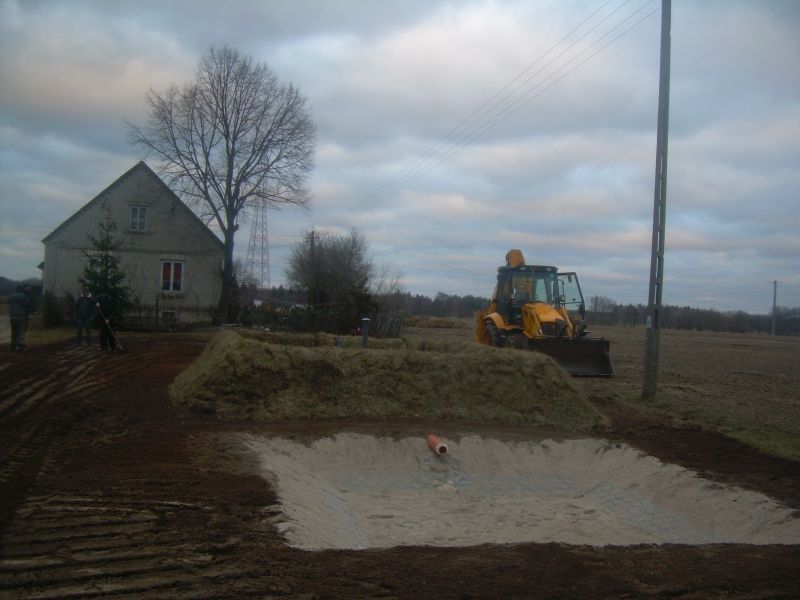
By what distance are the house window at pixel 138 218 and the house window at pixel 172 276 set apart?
2.19m

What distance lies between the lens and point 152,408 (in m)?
11.7

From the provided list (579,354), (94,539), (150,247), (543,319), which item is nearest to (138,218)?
(150,247)

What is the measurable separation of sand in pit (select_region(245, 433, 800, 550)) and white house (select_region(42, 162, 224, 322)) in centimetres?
2722

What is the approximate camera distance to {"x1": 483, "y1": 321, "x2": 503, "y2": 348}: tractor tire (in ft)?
66.3

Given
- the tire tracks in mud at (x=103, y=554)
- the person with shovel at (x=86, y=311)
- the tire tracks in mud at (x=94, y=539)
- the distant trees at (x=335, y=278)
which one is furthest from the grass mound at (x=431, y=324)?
the tire tracks in mud at (x=103, y=554)

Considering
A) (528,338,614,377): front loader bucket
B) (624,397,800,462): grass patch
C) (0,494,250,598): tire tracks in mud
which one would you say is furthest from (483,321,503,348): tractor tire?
(0,494,250,598): tire tracks in mud

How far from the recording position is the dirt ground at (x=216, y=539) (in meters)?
5.06

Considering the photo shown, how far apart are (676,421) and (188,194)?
3013cm

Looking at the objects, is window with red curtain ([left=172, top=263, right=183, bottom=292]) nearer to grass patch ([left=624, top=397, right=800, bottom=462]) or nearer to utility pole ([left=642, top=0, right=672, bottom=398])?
grass patch ([left=624, top=397, right=800, bottom=462])

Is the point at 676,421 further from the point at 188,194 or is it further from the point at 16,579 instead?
the point at 188,194

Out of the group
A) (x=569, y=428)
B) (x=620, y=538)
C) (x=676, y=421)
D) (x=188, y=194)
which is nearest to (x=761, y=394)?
(x=676, y=421)

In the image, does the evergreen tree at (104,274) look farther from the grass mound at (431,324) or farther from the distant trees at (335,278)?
the grass mound at (431,324)

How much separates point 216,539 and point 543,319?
548 inches

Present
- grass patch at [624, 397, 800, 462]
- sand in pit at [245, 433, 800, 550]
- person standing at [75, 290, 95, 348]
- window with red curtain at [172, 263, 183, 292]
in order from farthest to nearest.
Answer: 1. window with red curtain at [172, 263, 183, 292]
2. person standing at [75, 290, 95, 348]
3. grass patch at [624, 397, 800, 462]
4. sand in pit at [245, 433, 800, 550]
